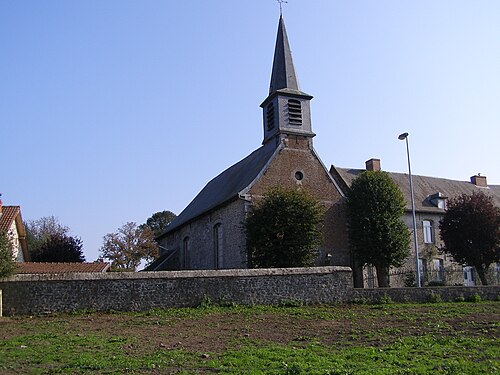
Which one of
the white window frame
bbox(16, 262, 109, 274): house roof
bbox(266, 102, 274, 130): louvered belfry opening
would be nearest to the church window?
bbox(16, 262, 109, 274): house roof

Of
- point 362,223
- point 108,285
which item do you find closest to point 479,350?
point 108,285

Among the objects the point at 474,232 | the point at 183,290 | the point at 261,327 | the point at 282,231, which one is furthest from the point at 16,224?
the point at 474,232

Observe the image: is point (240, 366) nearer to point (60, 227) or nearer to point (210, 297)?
point (210, 297)

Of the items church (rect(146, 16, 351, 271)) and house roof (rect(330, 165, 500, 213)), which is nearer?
church (rect(146, 16, 351, 271))

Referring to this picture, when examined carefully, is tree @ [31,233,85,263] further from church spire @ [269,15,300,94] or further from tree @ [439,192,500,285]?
tree @ [439,192,500,285]

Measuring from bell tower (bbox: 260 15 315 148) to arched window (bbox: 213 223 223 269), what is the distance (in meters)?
5.08

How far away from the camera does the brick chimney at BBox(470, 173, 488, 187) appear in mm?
37750

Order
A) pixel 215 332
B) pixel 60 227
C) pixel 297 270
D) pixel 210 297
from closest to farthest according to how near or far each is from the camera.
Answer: pixel 215 332
pixel 210 297
pixel 297 270
pixel 60 227

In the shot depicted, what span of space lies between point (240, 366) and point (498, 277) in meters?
27.1

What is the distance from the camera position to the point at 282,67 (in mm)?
27688

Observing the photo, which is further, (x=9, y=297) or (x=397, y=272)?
(x=397, y=272)

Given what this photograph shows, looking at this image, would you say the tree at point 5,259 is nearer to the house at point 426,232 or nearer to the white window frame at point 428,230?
the house at point 426,232

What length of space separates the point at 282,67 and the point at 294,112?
9.05 feet

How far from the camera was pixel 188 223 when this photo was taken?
30734 millimetres
